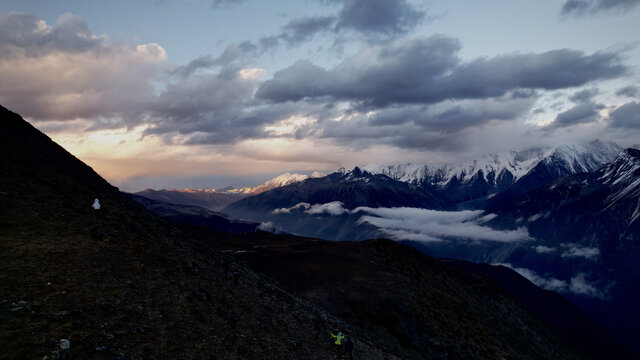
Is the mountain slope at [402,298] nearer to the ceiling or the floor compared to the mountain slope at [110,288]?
nearer to the floor

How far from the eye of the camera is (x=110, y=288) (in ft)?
97.7

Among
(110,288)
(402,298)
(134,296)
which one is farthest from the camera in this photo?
(402,298)

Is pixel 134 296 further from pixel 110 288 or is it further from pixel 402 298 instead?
pixel 402 298

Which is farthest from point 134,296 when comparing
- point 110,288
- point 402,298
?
point 402,298

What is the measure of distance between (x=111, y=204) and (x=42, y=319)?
31.0 metres

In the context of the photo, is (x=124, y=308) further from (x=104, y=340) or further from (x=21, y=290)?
(x=21, y=290)

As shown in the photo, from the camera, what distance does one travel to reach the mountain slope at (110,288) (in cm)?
2341

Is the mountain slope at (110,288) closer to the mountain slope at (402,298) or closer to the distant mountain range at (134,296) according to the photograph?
the distant mountain range at (134,296)

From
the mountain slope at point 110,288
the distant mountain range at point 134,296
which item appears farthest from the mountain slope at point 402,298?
the mountain slope at point 110,288

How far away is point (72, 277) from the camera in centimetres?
2905

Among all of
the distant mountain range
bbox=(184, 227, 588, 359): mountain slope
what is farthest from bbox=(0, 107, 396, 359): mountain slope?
bbox=(184, 227, 588, 359): mountain slope

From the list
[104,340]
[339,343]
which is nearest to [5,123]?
[104,340]

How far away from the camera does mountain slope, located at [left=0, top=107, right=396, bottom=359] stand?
2341 cm

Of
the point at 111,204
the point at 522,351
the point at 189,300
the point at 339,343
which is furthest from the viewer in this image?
the point at 522,351
